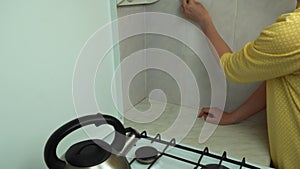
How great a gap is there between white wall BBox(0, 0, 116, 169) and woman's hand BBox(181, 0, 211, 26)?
504 mm

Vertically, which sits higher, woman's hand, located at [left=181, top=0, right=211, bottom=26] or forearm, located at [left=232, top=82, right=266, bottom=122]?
woman's hand, located at [left=181, top=0, right=211, bottom=26]

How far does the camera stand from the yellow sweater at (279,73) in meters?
0.68

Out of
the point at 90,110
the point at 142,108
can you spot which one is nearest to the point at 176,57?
the point at 142,108

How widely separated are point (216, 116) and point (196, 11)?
16.6 inches

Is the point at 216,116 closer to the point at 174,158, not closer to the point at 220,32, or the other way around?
the point at 220,32

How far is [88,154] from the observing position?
0.50 m

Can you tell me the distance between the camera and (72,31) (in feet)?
1.94

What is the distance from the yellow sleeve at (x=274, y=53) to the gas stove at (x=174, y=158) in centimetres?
26

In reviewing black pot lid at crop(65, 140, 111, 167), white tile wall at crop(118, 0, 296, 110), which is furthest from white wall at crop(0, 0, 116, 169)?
white tile wall at crop(118, 0, 296, 110)

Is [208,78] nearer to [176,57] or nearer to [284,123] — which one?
[176,57]

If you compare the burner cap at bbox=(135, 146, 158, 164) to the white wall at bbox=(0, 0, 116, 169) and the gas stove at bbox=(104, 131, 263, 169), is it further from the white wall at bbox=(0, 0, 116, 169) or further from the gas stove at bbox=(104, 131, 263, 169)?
the white wall at bbox=(0, 0, 116, 169)

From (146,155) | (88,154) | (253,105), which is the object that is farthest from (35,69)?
(253,105)

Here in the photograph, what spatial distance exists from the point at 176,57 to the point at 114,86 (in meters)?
0.48

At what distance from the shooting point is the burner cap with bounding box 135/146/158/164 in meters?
0.65
